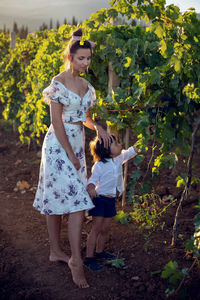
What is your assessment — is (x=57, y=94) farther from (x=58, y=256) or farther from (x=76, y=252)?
(x=58, y=256)

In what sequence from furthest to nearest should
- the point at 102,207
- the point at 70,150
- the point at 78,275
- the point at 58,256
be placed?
the point at 58,256, the point at 102,207, the point at 70,150, the point at 78,275

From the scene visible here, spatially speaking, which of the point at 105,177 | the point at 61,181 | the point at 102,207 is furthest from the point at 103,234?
the point at 61,181

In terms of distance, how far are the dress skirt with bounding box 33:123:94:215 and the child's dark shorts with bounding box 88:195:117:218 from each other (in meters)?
0.12

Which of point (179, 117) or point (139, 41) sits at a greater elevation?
point (139, 41)

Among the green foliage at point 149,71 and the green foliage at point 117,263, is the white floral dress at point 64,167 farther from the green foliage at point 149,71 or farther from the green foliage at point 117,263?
the green foliage at point 117,263

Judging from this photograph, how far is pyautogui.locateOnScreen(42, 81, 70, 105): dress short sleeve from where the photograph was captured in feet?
9.59

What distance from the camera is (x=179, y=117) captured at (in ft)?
10.1

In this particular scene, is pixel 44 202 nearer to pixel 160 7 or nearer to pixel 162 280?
pixel 162 280

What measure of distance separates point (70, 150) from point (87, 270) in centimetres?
97

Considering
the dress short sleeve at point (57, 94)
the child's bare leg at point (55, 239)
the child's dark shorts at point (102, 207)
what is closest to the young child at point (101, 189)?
the child's dark shorts at point (102, 207)

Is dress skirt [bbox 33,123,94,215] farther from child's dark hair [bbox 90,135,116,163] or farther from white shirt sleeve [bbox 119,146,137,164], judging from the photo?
white shirt sleeve [bbox 119,146,137,164]

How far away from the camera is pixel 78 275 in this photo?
112 inches

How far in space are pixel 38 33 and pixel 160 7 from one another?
5378mm

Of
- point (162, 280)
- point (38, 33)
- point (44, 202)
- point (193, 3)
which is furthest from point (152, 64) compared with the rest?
point (38, 33)
